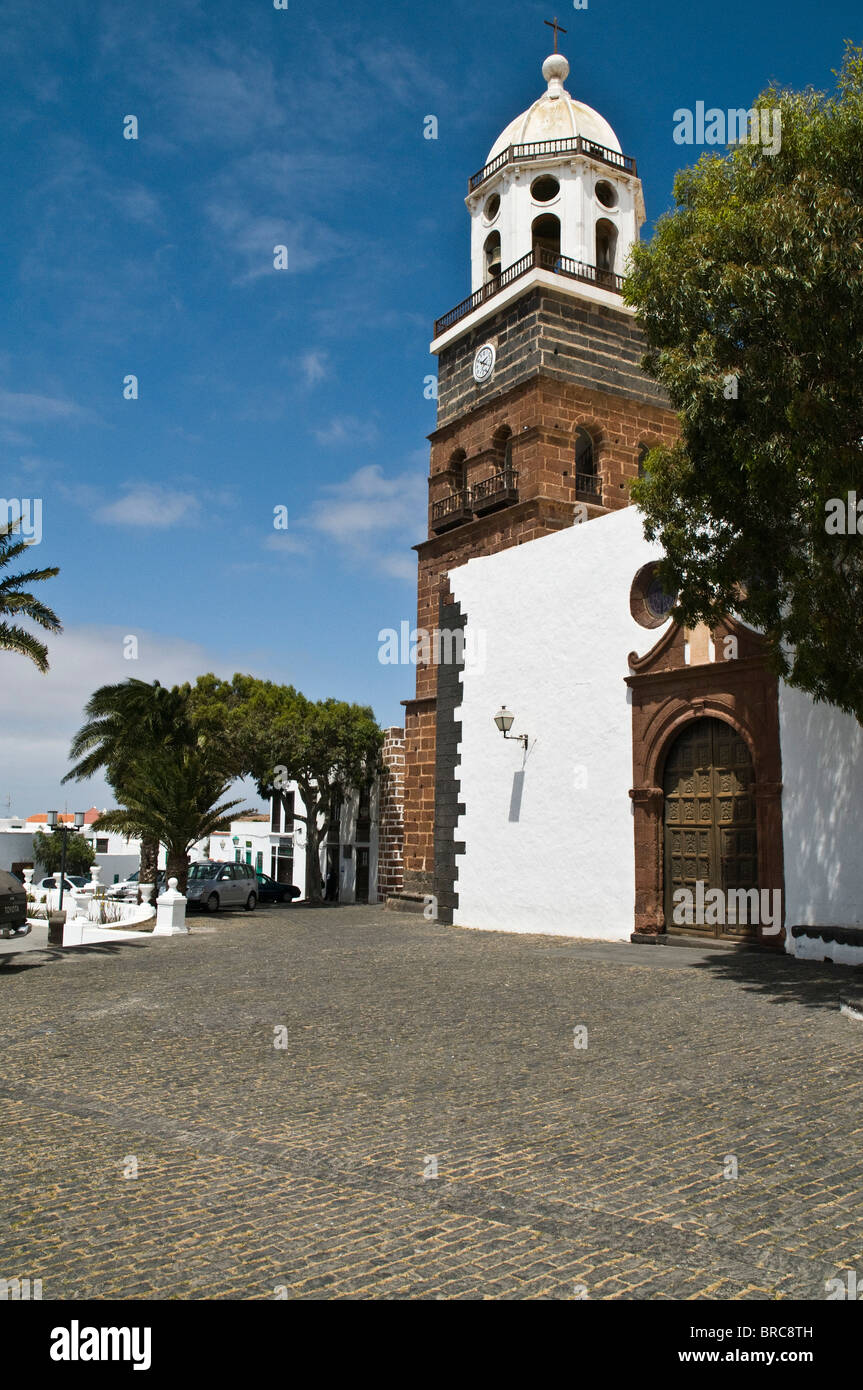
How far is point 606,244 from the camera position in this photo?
25172 mm

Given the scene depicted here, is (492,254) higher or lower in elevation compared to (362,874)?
higher

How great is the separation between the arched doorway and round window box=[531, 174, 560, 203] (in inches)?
649

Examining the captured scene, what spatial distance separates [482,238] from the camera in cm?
2527

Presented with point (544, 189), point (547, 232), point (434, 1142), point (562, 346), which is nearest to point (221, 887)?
point (562, 346)

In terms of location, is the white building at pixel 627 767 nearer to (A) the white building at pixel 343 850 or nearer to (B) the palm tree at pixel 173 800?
(B) the palm tree at pixel 173 800

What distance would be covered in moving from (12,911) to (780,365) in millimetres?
11030

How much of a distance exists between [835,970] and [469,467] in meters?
15.8

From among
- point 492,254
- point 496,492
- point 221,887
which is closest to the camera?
point 496,492

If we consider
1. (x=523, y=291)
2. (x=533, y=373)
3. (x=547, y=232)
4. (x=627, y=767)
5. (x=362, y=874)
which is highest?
(x=547, y=232)

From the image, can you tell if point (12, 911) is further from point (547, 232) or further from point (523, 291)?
point (547, 232)

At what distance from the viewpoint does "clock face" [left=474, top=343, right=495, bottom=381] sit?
77.9 feet

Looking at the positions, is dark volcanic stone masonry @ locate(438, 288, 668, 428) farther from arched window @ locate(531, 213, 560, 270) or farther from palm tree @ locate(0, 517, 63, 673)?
palm tree @ locate(0, 517, 63, 673)

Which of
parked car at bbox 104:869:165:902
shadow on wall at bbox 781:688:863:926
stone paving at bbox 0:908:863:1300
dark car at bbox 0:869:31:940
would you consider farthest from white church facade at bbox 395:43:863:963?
dark car at bbox 0:869:31:940

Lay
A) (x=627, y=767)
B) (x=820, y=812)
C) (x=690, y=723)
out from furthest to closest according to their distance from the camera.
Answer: (x=627, y=767) < (x=690, y=723) < (x=820, y=812)
